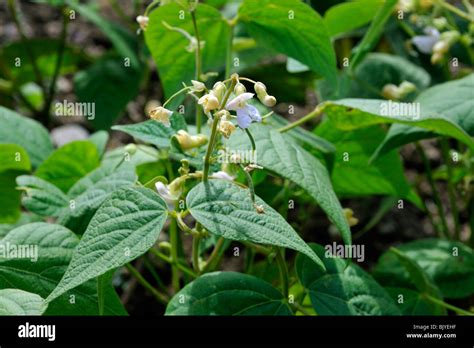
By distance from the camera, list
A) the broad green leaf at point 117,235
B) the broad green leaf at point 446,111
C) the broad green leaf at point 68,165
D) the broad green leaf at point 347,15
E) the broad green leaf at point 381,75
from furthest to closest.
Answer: the broad green leaf at point 381,75 → the broad green leaf at point 347,15 → the broad green leaf at point 68,165 → the broad green leaf at point 446,111 → the broad green leaf at point 117,235

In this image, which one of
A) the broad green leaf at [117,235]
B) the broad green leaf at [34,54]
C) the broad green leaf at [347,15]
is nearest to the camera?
the broad green leaf at [117,235]

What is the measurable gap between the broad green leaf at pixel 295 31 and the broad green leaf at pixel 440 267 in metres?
0.38

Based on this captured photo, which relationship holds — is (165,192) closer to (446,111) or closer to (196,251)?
(196,251)

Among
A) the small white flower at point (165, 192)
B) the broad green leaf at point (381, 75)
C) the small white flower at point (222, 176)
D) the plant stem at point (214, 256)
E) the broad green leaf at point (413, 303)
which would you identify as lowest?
the broad green leaf at point (413, 303)

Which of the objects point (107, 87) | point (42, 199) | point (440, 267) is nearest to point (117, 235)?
point (42, 199)

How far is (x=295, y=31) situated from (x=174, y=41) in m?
0.21

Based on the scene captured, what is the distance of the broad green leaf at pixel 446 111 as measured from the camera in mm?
1342

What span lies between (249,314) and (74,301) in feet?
0.77

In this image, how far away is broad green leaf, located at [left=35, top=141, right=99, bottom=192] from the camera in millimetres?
1459

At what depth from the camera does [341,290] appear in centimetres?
122

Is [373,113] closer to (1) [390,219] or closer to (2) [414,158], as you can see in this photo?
(1) [390,219]

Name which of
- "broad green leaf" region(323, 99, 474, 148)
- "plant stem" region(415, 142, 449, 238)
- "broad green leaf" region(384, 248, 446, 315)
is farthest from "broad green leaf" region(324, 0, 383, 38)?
"broad green leaf" region(384, 248, 446, 315)

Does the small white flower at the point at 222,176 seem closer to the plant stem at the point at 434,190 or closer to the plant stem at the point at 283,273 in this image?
the plant stem at the point at 283,273

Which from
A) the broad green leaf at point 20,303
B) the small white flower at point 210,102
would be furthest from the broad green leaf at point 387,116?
the broad green leaf at point 20,303
